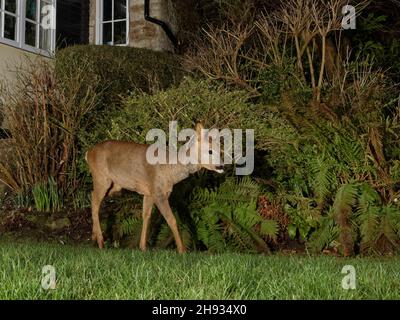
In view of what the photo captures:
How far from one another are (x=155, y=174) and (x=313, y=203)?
242 centimetres

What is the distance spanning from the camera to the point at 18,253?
6426 millimetres

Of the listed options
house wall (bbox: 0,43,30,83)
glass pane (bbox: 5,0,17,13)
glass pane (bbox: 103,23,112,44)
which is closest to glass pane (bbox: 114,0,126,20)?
glass pane (bbox: 103,23,112,44)

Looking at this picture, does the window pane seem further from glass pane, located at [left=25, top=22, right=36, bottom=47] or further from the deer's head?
the deer's head

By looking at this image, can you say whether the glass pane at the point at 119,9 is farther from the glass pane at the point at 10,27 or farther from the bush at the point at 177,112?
the bush at the point at 177,112

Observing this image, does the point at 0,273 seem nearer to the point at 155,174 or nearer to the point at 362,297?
the point at 362,297

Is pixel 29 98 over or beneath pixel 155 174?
over

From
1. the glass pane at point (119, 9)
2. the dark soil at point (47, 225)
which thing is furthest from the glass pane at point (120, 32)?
the dark soil at point (47, 225)

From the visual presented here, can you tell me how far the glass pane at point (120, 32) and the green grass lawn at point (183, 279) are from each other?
11770 mm

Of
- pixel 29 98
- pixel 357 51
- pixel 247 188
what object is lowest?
pixel 247 188

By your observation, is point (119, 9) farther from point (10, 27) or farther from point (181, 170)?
point (181, 170)

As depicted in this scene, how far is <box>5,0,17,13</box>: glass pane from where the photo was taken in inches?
608

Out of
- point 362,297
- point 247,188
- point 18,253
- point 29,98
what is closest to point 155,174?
point 247,188

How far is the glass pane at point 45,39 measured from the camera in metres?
16.5

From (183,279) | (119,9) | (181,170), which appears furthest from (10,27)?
(183,279)
